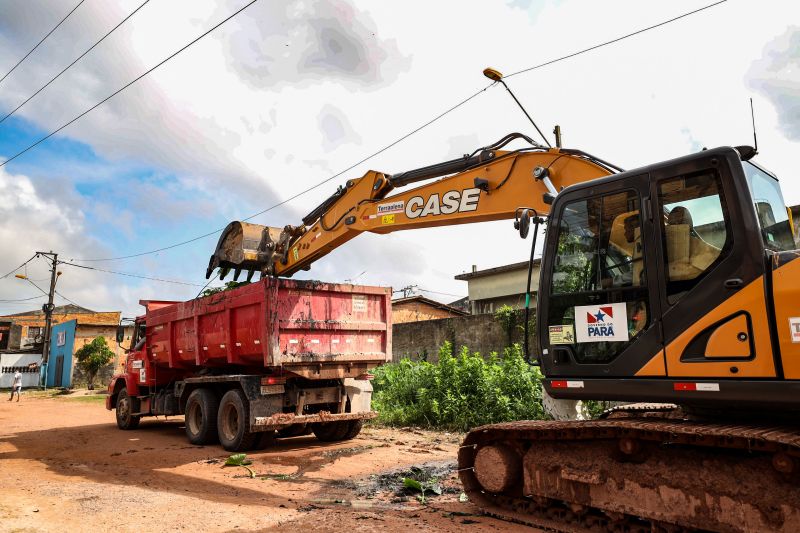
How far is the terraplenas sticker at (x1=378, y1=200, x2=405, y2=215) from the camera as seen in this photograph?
25.5 feet

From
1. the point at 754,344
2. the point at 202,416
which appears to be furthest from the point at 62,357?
the point at 754,344

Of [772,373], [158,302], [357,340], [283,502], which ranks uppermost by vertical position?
[158,302]

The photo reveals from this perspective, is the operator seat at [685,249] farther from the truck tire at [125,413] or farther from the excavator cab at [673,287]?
the truck tire at [125,413]

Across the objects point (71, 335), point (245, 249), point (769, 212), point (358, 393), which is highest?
point (71, 335)

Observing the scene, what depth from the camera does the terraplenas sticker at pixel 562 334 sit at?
15.9 feet

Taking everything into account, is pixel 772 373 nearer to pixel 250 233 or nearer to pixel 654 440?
pixel 654 440

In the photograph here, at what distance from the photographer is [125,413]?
42.9 ft

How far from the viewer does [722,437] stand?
4020 millimetres

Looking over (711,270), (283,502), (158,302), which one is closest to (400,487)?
(283,502)

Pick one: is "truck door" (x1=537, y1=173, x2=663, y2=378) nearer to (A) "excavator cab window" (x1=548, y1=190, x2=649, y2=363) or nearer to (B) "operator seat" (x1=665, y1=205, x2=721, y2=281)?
(A) "excavator cab window" (x1=548, y1=190, x2=649, y2=363)

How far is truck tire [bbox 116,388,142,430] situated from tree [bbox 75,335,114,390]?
67.9 feet

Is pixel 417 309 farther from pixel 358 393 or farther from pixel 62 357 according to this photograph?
pixel 62 357

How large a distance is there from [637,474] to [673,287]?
1.47 metres

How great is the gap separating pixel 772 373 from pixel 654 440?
3.32 feet
